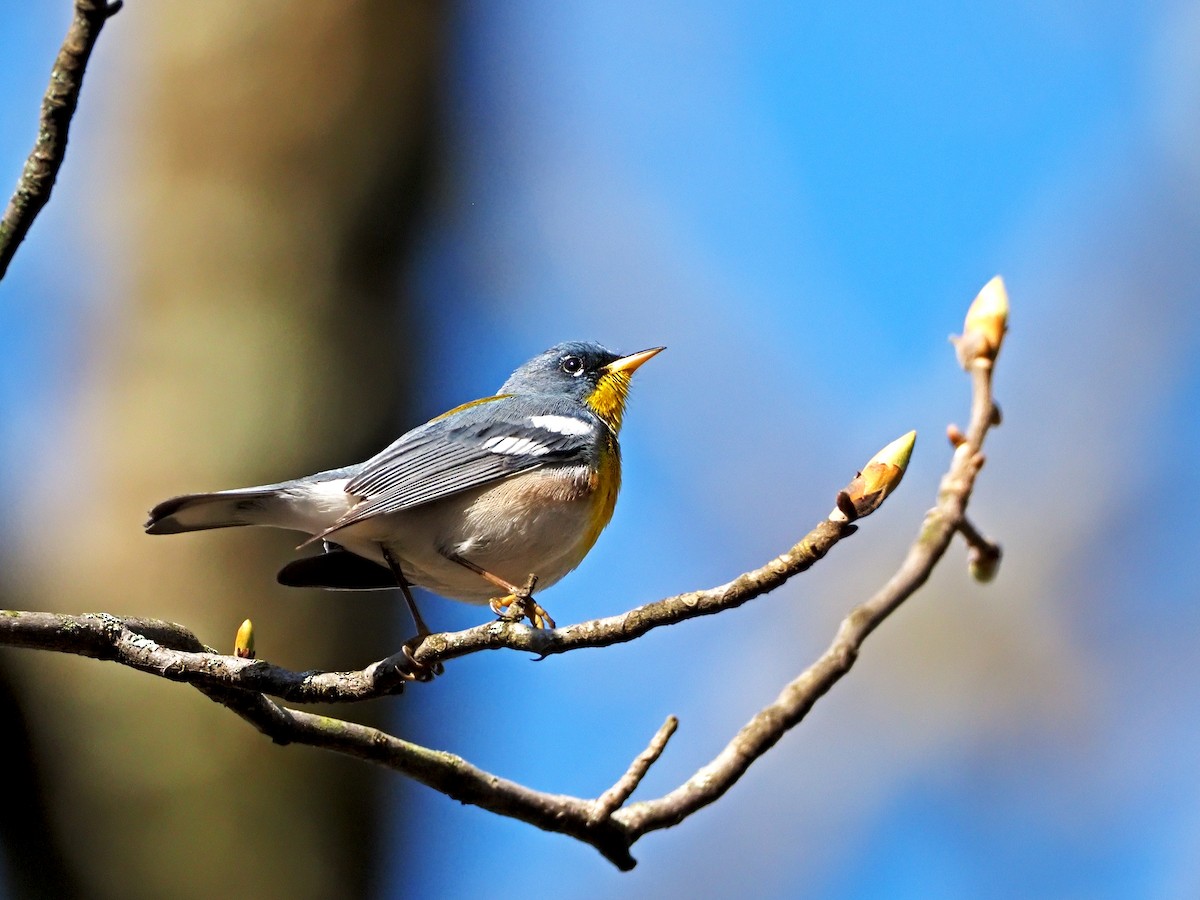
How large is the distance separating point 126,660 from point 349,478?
1.50 metres

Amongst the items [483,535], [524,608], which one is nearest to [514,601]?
[524,608]

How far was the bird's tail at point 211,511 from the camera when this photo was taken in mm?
3160

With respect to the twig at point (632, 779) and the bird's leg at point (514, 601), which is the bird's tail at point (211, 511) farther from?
the twig at point (632, 779)

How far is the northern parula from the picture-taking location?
3.44 m

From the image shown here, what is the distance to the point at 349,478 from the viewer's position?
359 centimetres

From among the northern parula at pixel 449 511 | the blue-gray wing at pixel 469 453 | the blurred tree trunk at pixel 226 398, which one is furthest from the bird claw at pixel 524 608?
the blurred tree trunk at pixel 226 398

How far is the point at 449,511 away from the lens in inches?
140

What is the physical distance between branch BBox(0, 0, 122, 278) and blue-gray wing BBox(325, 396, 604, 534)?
1.44m

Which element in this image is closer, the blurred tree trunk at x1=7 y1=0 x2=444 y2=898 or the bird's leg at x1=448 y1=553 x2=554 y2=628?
the bird's leg at x1=448 y1=553 x2=554 y2=628

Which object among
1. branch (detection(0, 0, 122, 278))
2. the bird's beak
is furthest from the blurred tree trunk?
branch (detection(0, 0, 122, 278))

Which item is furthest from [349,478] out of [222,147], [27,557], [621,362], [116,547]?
[222,147]

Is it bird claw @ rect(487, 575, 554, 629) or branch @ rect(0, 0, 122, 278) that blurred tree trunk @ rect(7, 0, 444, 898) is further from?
branch @ rect(0, 0, 122, 278)

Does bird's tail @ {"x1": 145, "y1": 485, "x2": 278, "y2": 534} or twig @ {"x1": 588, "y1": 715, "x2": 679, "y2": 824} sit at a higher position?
bird's tail @ {"x1": 145, "y1": 485, "x2": 278, "y2": 534}

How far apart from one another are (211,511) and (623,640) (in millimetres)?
1702
